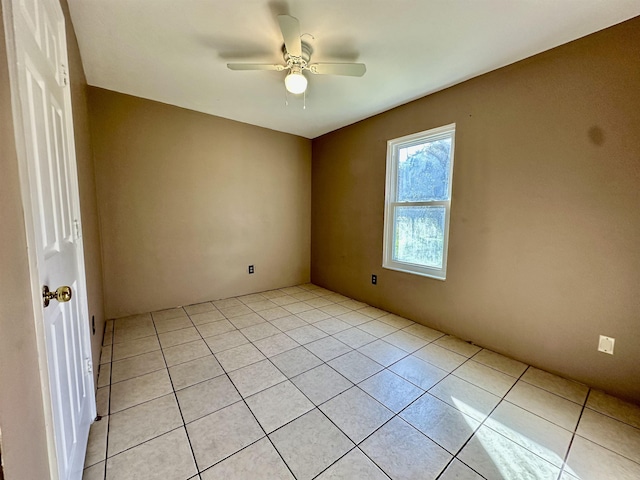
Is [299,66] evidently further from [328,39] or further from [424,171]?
[424,171]

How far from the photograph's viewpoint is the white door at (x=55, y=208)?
29.5 inches

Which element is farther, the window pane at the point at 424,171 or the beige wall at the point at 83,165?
the window pane at the point at 424,171

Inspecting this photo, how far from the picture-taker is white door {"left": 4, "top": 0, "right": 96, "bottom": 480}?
75 centimetres

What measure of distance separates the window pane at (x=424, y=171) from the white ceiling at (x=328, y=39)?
0.55 meters

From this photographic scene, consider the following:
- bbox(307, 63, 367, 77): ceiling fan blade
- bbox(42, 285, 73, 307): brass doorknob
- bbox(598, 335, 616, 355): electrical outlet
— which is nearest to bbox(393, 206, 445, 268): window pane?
bbox(598, 335, 616, 355): electrical outlet

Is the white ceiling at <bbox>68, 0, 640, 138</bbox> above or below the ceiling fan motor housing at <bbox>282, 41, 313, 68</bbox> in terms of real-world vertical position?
above

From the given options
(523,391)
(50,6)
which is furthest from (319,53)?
(523,391)

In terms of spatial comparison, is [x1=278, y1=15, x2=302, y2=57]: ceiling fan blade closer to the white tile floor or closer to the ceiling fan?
the ceiling fan

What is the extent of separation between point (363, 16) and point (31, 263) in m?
2.02

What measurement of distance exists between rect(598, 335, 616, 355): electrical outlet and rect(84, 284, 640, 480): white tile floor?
30cm

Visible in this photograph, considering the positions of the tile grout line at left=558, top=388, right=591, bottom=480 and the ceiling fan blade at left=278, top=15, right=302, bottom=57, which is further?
the ceiling fan blade at left=278, top=15, right=302, bottom=57

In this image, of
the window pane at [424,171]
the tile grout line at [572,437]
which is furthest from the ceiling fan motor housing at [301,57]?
the tile grout line at [572,437]

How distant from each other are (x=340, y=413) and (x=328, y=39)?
2.48 metres

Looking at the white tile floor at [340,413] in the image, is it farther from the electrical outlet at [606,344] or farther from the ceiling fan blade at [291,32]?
the ceiling fan blade at [291,32]
